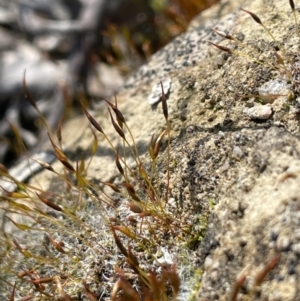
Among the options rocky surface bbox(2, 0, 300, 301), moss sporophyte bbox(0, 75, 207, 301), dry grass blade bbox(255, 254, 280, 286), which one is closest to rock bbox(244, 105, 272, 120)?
rocky surface bbox(2, 0, 300, 301)

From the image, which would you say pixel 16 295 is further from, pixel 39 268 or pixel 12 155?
pixel 12 155

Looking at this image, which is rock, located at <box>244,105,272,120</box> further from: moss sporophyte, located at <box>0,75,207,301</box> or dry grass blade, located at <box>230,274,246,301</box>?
dry grass blade, located at <box>230,274,246,301</box>

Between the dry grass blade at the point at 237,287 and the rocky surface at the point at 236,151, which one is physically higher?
the rocky surface at the point at 236,151

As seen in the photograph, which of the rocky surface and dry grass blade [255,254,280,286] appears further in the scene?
the rocky surface

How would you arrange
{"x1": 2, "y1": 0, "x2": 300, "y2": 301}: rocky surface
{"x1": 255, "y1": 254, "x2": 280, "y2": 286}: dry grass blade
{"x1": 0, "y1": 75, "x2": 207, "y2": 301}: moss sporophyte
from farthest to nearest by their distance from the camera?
1. {"x1": 0, "y1": 75, "x2": 207, "y2": 301}: moss sporophyte
2. {"x1": 2, "y1": 0, "x2": 300, "y2": 301}: rocky surface
3. {"x1": 255, "y1": 254, "x2": 280, "y2": 286}: dry grass blade

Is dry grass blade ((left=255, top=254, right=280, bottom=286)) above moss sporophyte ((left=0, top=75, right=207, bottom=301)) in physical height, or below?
below

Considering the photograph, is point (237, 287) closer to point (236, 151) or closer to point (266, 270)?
point (266, 270)

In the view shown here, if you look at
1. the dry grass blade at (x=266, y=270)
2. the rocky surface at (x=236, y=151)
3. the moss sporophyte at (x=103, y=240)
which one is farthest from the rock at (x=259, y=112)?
the dry grass blade at (x=266, y=270)

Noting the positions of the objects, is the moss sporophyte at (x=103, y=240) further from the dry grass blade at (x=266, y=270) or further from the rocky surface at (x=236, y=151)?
the dry grass blade at (x=266, y=270)
